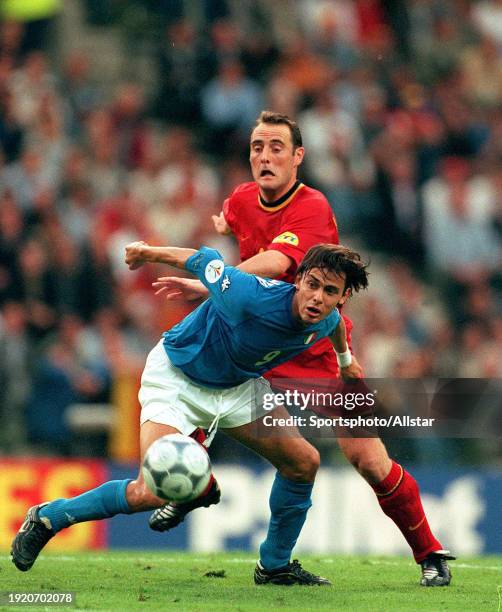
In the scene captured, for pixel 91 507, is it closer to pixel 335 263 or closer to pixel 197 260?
pixel 197 260

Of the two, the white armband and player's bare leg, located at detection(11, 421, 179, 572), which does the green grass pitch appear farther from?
the white armband

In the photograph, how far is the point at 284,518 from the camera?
791 cm

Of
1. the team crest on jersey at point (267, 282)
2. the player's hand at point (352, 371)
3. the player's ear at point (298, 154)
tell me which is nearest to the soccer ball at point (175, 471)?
the team crest on jersey at point (267, 282)

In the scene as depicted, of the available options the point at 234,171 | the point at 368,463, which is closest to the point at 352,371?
the point at 368,463

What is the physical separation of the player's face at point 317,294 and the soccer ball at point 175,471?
3.03 ft

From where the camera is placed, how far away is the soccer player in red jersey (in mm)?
7875

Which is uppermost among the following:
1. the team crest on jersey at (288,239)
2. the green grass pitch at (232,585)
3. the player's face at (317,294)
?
the team crest on jersey at (288,239)

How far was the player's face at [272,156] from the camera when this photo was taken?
8109 mm

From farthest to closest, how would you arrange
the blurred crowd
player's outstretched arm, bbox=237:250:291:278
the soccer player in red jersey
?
the blurred crowd, the soccer player in red jersey, player's outstretched arm, bbox=237:250:291:278

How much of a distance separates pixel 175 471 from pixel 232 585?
1.34 m

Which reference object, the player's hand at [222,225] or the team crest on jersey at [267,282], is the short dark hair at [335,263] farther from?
the player's hand at [222,225]

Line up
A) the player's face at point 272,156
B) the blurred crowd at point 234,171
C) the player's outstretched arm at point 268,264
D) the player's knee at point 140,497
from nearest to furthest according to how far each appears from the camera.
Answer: the player's knee at point 140,497
the player's outstretched arm at point 268,264
the player's face at point 272,156
the blurred crowd at point 234,171

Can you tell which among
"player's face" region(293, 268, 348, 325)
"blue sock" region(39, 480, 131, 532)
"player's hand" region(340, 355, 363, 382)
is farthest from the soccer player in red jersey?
"player's face" region(293, 268, 348, 325)

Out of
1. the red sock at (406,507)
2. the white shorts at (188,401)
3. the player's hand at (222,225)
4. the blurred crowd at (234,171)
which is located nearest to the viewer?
the white shorts at (188,401)
